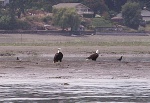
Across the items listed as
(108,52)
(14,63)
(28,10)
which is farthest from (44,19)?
(14,63)

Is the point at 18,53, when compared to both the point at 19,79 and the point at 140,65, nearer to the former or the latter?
the point at 140,65

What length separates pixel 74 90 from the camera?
23375 millimetres

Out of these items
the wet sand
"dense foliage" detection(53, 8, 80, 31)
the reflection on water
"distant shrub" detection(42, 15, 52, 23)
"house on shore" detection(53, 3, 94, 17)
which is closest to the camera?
the reflection on water

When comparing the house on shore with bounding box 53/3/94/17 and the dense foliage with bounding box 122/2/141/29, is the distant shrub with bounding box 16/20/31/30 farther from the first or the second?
the dense foliage with bounding box 122/2/141/29

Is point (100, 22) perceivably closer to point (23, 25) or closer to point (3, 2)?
point (23, 25)

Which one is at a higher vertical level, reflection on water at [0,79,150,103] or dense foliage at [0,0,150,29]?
reflection on water at [0,79,150,103]

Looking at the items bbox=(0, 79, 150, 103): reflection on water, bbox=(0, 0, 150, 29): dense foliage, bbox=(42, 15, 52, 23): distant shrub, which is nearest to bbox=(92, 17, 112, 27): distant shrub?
bbox=(0, 0, 150, 29): dense foliage

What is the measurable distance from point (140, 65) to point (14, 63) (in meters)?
5.42

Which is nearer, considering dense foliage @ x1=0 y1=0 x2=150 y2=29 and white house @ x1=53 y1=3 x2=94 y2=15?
dense foliage @ x1=0 y1=0 x2=150 y2=29

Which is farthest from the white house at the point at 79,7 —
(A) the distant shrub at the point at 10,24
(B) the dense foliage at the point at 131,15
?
(A) the distant shrub at the point at 10,24

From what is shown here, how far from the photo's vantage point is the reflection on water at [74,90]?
2119 cm

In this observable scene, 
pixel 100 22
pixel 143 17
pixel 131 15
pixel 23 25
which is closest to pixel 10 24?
pixel 23 25

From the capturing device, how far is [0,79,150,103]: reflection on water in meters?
21.2

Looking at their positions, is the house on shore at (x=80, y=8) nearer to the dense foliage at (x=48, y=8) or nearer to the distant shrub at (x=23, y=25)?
the dense foliage at (x=48, y=8)
